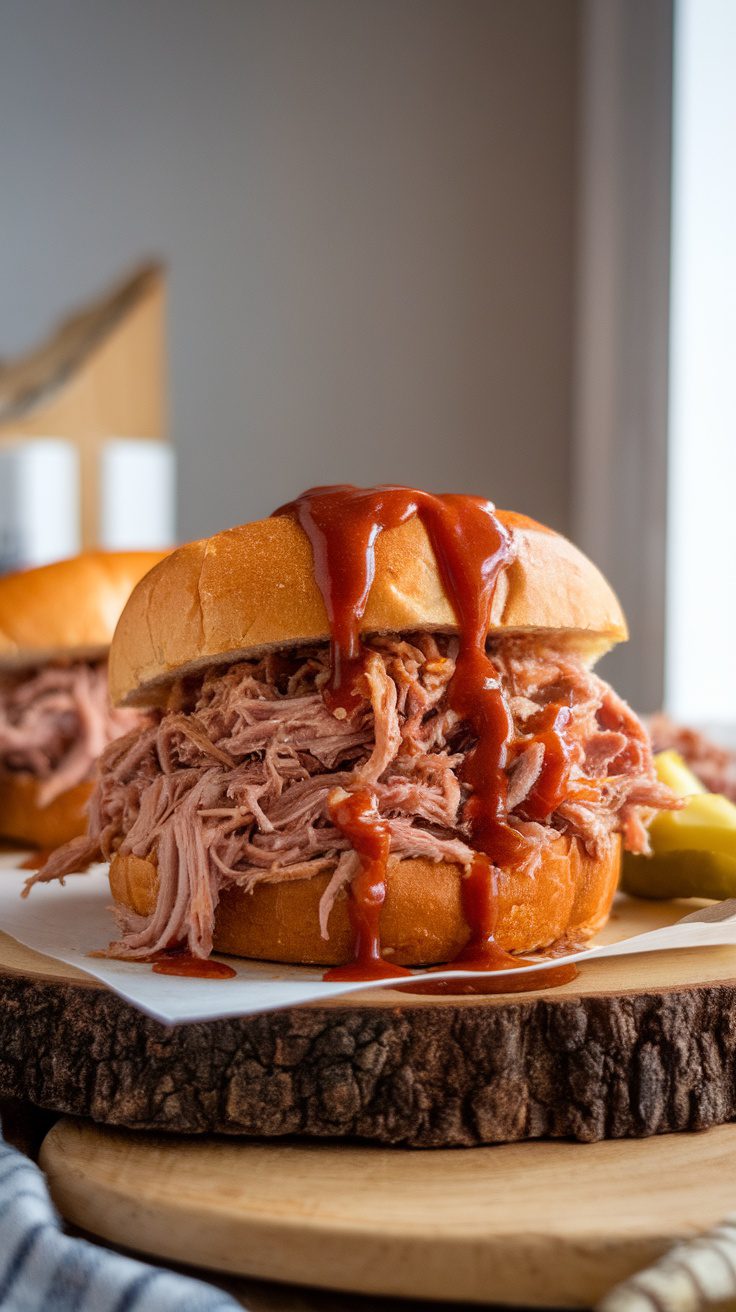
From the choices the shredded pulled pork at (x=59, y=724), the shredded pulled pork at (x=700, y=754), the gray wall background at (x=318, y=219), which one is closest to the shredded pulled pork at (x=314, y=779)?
the shredded pulled pork at (x=700, y=754)

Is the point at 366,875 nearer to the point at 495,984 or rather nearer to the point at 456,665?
the point at 495,984

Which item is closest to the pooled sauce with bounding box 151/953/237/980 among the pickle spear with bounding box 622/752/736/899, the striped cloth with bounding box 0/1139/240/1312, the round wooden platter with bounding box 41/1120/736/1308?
the round wooden platter with bounding box 41/1120/736/1308

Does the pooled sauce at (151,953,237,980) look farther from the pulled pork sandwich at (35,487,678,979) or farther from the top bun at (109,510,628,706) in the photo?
the top bun at (109,510,628,706)

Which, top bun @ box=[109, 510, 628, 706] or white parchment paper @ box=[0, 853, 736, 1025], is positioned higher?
top bun @ box=[109, 510, 628, 706]

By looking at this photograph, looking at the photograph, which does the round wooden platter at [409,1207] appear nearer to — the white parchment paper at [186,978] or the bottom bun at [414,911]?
the white parchment paper at [186,978]

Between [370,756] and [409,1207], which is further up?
[370,756]

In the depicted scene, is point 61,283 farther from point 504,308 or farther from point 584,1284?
point 584,1284

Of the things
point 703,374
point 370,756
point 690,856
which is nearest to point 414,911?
point 370,756
